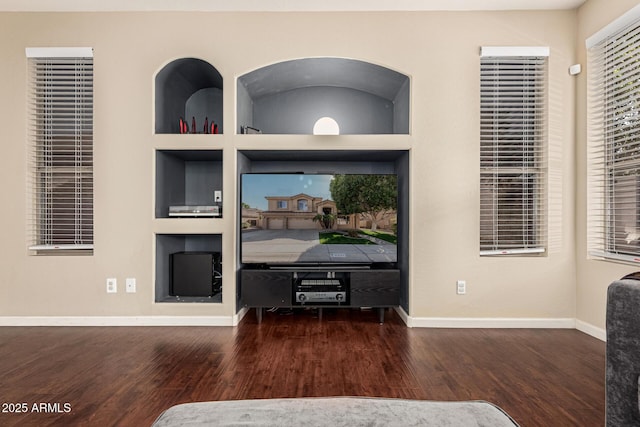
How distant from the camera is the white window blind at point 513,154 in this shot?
10.7 feet

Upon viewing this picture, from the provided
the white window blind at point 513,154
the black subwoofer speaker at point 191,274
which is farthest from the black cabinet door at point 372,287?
the black subwoofer speaker at point 191,274

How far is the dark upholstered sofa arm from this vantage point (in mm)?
1169

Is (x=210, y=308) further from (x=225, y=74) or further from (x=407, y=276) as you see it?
(x=225, y=74)

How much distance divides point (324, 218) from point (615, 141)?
236cm

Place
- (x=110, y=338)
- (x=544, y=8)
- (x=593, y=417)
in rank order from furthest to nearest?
(x=544, y=8) < (x=110, y=338) < (x=593, y=417)

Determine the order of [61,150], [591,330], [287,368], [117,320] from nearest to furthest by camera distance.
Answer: [287,368]
[591,330]
[117,320]
[61,150]

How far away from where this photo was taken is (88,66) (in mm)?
3324

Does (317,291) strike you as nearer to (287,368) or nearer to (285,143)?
(287,368)

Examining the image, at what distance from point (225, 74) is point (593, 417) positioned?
342 centimetres

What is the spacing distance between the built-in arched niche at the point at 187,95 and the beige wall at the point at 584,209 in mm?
3189

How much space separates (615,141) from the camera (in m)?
2.83

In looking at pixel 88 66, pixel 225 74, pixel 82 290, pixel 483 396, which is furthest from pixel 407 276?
pixel 88 66

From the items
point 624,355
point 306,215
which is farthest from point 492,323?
point 624,355

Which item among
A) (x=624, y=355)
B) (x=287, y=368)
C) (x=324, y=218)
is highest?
(x=324, y=218)
